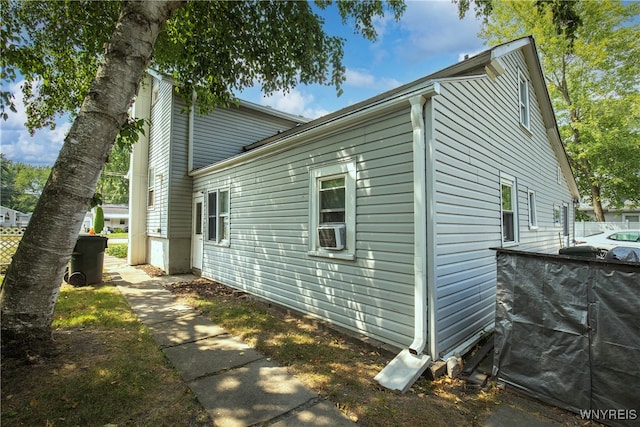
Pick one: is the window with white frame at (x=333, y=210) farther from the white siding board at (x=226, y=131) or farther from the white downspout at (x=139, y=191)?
the white downspout at (x=139, y=191)

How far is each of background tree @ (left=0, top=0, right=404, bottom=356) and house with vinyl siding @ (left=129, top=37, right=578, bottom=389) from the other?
1.58m

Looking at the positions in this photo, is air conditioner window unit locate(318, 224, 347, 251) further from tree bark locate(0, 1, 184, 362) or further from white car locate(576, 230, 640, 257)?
white car locate(576, 230, 640, 257)

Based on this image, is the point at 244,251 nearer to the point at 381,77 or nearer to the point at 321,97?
the point at 321,97

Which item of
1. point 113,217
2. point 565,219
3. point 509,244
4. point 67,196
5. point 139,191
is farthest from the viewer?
point 113,217

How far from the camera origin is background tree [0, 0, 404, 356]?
316cm

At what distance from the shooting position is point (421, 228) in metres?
3.49

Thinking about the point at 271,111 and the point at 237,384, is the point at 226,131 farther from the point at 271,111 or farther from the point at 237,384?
the point at 237,384

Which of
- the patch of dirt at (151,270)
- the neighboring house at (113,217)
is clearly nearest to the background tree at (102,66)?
the patch of dirt at (151,270)

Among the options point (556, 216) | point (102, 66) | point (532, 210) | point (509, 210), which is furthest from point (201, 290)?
point (556, 216)

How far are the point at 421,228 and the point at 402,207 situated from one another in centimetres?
38

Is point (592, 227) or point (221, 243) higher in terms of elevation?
point (592, 227)

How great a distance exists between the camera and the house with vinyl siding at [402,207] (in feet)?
11.8

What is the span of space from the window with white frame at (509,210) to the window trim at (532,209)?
122 cm

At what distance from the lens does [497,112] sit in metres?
5.73
